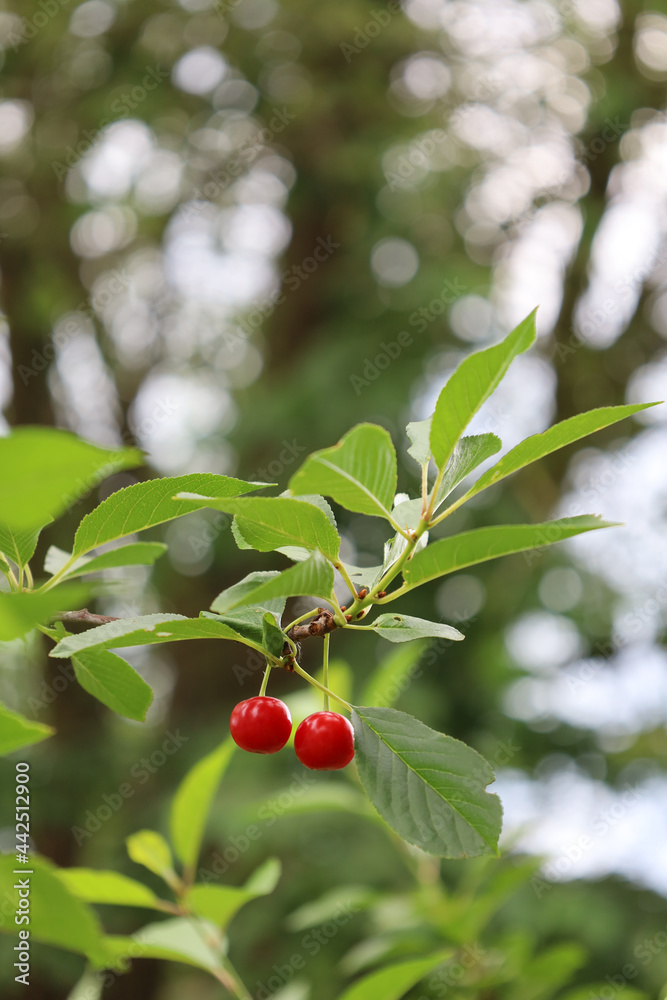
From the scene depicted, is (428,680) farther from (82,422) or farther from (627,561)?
(82,422)

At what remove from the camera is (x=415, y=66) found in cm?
418

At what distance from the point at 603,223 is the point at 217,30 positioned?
2.04 meters

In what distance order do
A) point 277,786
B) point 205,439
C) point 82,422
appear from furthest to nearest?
point 82,422 → point 205,439 → point 277,786

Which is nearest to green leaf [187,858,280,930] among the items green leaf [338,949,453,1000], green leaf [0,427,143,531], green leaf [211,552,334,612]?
green leaf [338,949,453,1000]

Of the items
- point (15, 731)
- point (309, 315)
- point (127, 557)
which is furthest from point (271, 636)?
point (309, 315)

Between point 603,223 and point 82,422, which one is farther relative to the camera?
point 82,422

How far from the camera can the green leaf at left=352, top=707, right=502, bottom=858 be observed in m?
0.61

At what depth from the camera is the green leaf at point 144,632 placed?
1.80ft

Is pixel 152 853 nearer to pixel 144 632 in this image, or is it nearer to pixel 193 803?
pixel 193 803

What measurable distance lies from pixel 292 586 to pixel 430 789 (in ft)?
0.70

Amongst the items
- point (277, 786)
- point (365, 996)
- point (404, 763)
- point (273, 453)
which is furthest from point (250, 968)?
point (404, 763)

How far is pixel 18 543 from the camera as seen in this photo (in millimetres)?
696

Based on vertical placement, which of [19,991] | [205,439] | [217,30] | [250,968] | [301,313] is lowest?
[19,991]

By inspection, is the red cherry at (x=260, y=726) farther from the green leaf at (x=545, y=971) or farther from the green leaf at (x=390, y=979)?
the green leaf at (x=545, y=971)
